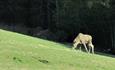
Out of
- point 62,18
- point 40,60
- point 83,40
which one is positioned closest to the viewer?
point 40,60

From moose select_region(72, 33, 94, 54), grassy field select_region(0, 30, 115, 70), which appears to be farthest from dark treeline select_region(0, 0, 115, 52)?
grassy field select_region(0, 30, 115, 70)

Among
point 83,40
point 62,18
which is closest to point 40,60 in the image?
point 83,40

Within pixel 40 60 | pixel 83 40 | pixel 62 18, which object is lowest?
pixel 62 18

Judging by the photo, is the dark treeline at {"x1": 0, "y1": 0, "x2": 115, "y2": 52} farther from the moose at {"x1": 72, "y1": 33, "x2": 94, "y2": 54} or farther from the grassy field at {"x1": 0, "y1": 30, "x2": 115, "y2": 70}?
the grassy field at {"x1": 0, "y1": 30, "x2": 115, "y2": 70}

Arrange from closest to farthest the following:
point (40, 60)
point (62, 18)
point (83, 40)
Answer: point (40, 60), point (83, 40), point (62, 18)

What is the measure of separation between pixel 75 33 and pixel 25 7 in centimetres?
1100

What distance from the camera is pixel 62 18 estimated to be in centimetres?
4891

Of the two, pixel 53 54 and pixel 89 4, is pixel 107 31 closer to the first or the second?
pixel 89 4

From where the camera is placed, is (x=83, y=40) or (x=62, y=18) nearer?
(x=83, y=40)

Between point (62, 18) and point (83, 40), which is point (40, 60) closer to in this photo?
point (83, 40)

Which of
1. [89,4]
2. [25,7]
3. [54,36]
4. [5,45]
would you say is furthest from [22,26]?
[5,45]

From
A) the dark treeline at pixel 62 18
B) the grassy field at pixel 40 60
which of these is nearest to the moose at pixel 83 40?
the dark treeline at pixel 62 18

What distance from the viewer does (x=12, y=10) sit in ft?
188

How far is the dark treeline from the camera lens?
45344 mm
